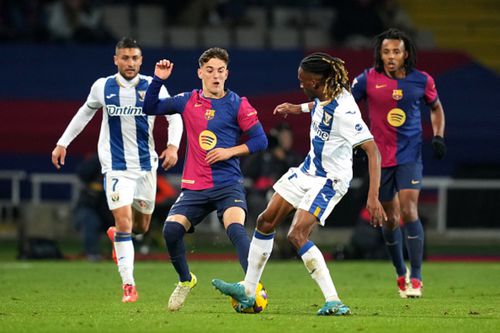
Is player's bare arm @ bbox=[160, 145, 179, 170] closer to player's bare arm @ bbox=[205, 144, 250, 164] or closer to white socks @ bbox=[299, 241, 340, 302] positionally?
player's bare arm @ bbox=[205, 144, 250, 164]

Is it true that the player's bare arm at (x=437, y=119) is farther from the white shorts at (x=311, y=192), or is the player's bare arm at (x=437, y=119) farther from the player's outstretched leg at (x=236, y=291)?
the player's outstretched leg at (x=236, y=291)

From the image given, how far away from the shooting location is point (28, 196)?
2156cm

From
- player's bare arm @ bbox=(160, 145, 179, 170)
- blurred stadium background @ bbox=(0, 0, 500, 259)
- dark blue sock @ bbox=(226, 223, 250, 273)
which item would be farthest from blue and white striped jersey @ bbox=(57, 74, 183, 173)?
blurred stadium background @ bbox=(0, 0, 500, 259)

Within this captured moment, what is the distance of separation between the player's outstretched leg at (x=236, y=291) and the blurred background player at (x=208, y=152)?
0.53m

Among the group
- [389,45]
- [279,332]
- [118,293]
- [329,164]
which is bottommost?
[118,293]

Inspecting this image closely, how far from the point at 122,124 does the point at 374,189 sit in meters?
3.22

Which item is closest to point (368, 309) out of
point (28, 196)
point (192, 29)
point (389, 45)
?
point (389, 45)

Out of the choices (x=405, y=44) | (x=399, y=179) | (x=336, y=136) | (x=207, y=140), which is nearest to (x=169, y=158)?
(x=207, y=140)

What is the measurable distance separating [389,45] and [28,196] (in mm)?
10897

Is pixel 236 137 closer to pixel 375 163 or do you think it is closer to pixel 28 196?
pixel 375 163

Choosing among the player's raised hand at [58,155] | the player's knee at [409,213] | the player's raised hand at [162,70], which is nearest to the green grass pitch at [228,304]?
the player's knee at [409,213]

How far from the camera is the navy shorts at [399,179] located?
1207 cm

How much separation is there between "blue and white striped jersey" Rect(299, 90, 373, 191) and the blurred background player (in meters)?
0.63

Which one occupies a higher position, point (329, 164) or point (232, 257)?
point (329, 164)
